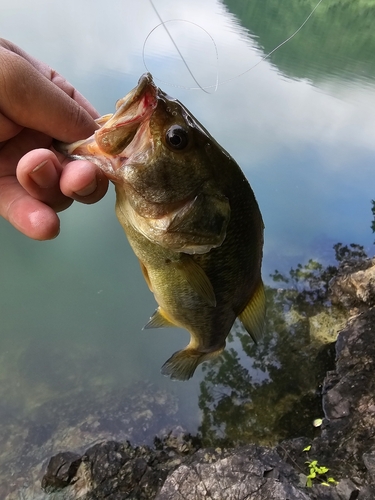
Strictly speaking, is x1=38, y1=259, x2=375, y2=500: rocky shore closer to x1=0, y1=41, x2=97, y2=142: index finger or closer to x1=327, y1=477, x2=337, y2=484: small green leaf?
x1=327, y1=477, x2=337, y2=484: small green leaf

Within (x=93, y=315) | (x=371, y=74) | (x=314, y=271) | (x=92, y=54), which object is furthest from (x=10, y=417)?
(x=371, y=74)

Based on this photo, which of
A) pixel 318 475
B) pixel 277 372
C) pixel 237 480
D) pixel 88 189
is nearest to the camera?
pixel 88 189

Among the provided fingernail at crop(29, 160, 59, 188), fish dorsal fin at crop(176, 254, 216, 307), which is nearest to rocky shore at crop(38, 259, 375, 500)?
fish dorsal fin at crop(176, 254, 216, 307)

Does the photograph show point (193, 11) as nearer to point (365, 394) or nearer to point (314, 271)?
point (314, 271)

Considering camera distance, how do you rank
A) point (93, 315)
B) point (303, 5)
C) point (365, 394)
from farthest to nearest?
point (303, 5) < point (93, 315) < point (365, 394)

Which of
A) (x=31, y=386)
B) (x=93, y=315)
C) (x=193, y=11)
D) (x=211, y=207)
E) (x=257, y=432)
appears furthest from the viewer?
(x=193, y=11)

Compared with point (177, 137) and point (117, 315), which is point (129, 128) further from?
point (117, 315)

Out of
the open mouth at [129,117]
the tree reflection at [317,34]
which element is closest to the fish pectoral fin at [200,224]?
the open mouth at [129,117]

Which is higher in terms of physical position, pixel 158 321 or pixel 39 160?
pixel 39 160

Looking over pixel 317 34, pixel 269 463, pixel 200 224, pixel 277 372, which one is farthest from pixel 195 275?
pixel 317 34
